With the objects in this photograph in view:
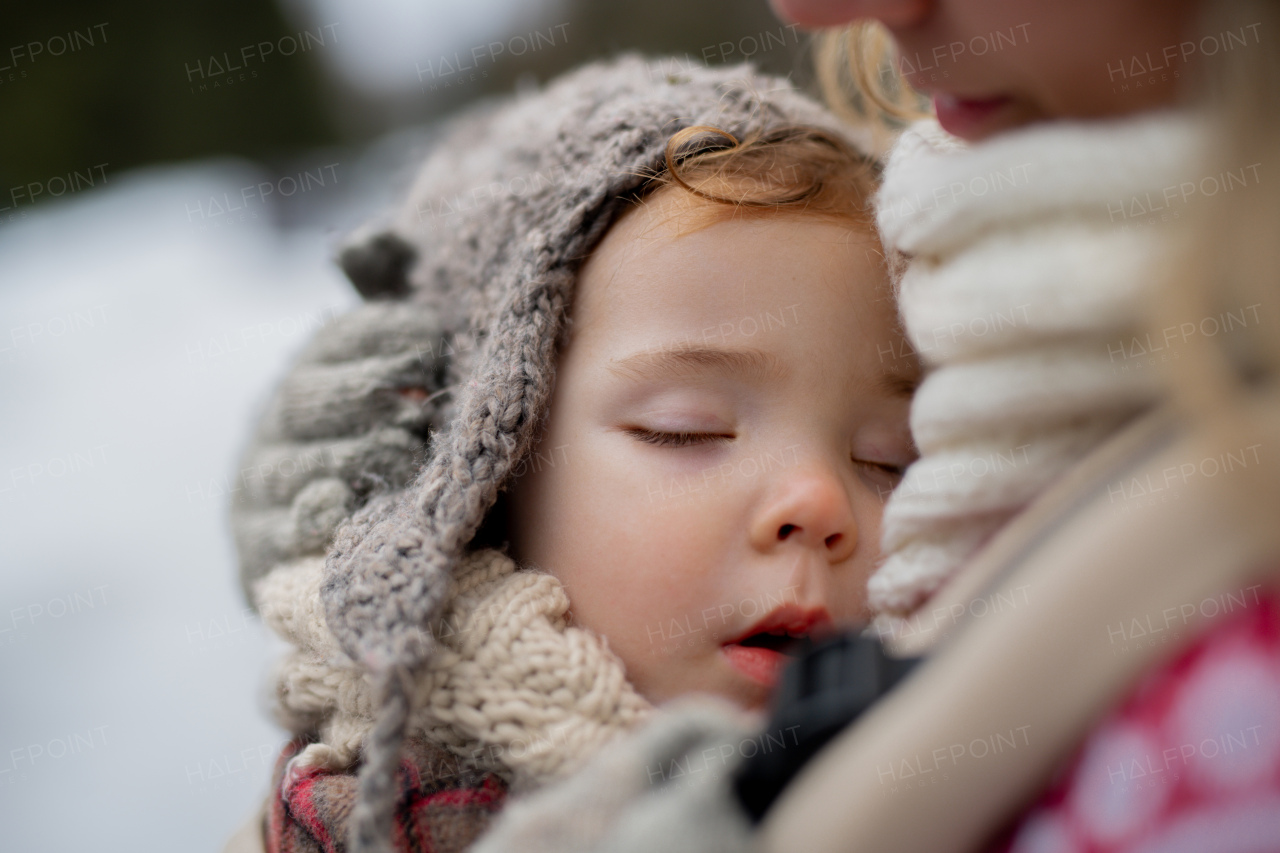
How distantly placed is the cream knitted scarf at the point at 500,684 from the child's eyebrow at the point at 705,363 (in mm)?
229

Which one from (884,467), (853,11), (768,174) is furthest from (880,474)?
(853,11)

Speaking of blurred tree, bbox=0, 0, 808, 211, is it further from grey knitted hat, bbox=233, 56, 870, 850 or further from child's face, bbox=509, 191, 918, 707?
child's face, bbox=509, 191, 918, 707

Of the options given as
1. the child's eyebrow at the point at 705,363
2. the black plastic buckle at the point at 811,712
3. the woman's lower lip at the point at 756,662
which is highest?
the child's eyebrow at the point at 705,363

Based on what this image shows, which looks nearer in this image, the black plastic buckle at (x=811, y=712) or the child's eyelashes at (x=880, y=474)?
the black plastic buckle at (x=811, y=712)

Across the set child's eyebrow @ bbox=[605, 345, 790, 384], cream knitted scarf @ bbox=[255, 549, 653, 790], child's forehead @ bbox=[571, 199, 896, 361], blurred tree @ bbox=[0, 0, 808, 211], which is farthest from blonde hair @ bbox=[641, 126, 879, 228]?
blurred tree @ bbox=[0, 0, 808, 211]

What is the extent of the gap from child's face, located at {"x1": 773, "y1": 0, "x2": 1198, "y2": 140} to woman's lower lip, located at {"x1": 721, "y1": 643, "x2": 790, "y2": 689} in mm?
474

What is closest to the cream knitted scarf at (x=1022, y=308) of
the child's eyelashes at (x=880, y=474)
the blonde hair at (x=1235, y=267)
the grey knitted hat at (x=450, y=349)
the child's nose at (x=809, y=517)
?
the blonde hair at (x=1235, y=267)

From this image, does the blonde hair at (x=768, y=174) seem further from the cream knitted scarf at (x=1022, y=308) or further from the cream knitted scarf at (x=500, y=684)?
the cream knitted scarf at (x=500, y=684)

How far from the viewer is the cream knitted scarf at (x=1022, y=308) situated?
21.2 inches

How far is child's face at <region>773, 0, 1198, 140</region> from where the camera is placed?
556mm

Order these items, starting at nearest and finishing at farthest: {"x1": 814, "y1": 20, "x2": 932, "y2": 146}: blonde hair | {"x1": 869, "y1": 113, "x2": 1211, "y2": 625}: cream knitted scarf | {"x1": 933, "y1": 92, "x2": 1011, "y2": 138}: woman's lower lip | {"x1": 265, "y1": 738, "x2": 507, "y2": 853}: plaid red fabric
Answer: {"x1": 869, "y1": 113, "x2": 1211, "y2": 625}: cream knitted scarf
{"x1": 933, "y1": 92, "x2": 1011, "y2": 138}: woman's lower lip
{"x1": 265, "y1": 738, "x2": 507, "y2": 853}: plaid red fabric
{"x1": 814, "y1": 20, "x2": 932, "y2": 146}: blonde hair

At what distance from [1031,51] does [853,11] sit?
127mm

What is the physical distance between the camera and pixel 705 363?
891 millimetres

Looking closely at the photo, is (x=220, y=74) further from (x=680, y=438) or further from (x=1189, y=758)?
(x=1189, y=758)
